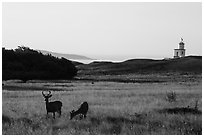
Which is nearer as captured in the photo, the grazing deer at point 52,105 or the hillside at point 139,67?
the grazing deer at point 52,105

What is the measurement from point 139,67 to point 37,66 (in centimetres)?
208

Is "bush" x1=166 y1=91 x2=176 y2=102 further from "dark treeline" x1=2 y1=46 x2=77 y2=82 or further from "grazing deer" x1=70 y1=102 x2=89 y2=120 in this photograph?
"dark treeline" x1=2 y1=46 x2=77 y2=82

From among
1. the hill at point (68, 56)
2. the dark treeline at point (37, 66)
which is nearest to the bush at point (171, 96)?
the hill at point (68, 56)

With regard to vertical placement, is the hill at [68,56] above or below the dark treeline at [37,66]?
above

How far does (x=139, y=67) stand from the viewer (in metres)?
7.38

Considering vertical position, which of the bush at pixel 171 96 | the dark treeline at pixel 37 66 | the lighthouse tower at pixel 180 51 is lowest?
the bush at pixel 171 96

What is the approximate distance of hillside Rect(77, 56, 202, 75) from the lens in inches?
280

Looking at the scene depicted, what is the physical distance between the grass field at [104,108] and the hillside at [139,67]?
0.28m

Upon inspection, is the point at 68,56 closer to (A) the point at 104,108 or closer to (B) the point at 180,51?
(A) the point at 104,108

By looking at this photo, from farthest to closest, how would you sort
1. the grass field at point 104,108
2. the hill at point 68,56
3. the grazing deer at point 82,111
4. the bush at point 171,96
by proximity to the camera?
the hill at point 68,56 → the bush at point 171,96 → the grazing deer at point 82,111 → the grass field at point 104,108

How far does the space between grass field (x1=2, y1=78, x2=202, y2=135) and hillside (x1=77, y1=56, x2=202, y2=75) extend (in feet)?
0.93

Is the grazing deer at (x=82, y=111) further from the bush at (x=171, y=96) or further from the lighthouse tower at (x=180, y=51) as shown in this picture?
the lighthouse tower at (x=180, y=51)

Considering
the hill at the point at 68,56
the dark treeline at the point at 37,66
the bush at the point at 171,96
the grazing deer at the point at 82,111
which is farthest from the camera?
the hill at the point at 68,56

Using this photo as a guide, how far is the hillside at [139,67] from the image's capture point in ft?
23.3
